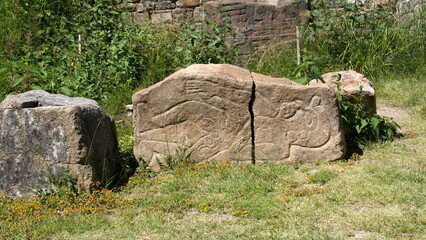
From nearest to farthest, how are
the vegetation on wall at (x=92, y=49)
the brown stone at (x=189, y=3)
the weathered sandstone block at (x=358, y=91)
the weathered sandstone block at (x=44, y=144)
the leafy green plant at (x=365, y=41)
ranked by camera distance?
the weathered sandstone block at (x=44, y=144) → the weathered sandstone block at (x=358, y=91) → the vegetation on wall at (x=92, y=49) → the leafy green plant at (x=365, y=41) → the brown stone at (x=189, y=3)

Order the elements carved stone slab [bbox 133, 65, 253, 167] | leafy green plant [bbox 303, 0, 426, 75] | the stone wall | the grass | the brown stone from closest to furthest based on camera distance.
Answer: the grass < carved stone slab [bbox 133, 65, 253, 167] < leafy green plant [bbox 303, 0, 426, 75] < the stone wall < the brown stone

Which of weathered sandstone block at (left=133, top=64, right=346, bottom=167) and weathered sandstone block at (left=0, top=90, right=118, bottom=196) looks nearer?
weathered sandstone block at (left=0, top=90, right=118, bottom=196)

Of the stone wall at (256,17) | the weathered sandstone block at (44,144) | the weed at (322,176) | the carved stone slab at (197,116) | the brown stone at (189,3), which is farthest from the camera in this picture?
the brown stone at (189,3)

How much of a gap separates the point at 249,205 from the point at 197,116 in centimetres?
134


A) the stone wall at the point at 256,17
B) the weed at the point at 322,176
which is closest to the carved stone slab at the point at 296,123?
the weed at the point at 322,176

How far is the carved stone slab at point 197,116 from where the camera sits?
6.01 metres

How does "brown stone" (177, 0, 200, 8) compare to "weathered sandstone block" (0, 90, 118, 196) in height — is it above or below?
above

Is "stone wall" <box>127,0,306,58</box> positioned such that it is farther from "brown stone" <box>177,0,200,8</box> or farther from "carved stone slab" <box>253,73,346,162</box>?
"carved stone slab" <box>253,73,346,162</box>

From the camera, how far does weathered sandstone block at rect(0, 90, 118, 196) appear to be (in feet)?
17.5

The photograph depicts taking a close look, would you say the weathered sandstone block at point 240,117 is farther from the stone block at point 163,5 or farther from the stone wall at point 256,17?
the stone block at point 163,5

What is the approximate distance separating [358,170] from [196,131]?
1.58 m

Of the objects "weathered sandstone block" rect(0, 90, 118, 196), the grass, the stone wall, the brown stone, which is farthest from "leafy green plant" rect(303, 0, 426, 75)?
Answer: "weathered sandstone block" rect(0, 90, 118, 196)

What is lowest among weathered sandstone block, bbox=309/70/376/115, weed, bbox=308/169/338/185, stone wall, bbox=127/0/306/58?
weed, bbox=308/169/338/185

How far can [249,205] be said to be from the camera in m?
5.04
